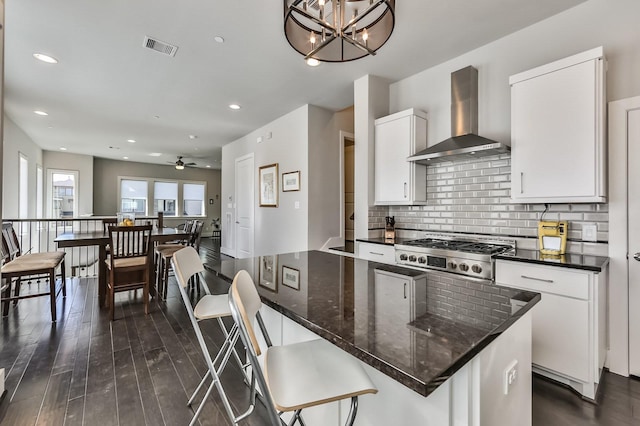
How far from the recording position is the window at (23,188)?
18.9ft

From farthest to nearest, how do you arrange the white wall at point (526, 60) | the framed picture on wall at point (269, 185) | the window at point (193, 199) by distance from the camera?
the window at point (193, 199)
the framed picture on wall at point (269, 185)
the white wall at point (526, 60)

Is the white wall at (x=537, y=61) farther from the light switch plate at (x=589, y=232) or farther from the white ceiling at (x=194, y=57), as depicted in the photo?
the light switch plate at (x=589, y=232)

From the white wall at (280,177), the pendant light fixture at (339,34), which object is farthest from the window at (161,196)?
the pendant light fixture at (339,34)

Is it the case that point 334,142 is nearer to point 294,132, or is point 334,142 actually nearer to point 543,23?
point 294,132

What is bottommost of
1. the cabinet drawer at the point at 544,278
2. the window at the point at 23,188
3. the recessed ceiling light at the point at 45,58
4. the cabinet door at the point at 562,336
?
the cabinet door at the point at 562,336

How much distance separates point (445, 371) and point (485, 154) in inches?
102

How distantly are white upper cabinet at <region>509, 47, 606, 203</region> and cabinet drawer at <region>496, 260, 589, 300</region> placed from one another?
0.60 meters

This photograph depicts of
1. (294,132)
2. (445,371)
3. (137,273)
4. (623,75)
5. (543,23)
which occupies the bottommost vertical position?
(137,273)

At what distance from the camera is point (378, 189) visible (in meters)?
3.50

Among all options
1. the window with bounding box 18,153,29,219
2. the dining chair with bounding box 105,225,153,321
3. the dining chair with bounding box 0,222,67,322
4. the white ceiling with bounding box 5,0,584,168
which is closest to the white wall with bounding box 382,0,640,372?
the white ceiling with bounding box 5,0,584,168

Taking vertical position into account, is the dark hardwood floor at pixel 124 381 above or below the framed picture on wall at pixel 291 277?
below

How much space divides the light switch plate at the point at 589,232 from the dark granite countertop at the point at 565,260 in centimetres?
15

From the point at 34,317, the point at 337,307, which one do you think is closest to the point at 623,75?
the point at 337,307

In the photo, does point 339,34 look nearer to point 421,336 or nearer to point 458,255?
point 421,336
